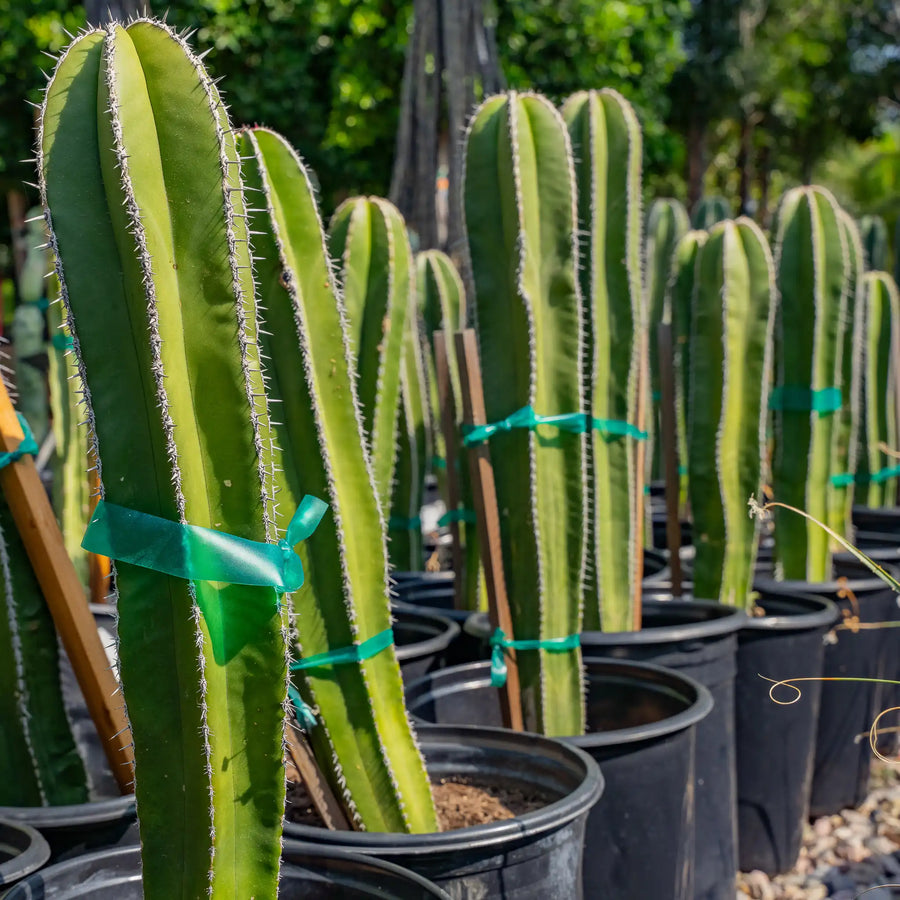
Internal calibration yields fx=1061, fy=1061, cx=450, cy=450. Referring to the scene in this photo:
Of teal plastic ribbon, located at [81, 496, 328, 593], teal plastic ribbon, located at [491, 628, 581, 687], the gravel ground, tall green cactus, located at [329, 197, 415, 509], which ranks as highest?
tall green cactus, located at [329, 197, 415, 509]

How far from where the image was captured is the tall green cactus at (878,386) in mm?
4344

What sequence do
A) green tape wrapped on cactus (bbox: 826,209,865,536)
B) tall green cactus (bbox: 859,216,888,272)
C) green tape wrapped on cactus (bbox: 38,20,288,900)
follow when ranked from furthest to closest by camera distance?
tall green cactus (bbox: 859,216,888,272) < green tape wrapped on cactus (bbox: 826,209,865,536) < green tape wrapped on cactus (bbox: 38,20,288,900)

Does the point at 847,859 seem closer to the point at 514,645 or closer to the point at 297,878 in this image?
the point at 514,645

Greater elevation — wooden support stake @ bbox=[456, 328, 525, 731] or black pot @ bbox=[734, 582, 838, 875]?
wooden support stake @ bbox=[456, 328, 525, 731]

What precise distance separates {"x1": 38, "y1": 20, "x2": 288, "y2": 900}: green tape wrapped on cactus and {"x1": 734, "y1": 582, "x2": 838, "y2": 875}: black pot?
70.2 inches

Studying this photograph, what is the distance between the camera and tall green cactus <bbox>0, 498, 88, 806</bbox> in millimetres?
1834

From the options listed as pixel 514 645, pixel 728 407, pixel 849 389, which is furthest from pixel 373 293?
pixel 849 389

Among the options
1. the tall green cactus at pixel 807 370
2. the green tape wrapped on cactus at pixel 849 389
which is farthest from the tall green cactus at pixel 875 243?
the tall green cactus at pixel 807 370

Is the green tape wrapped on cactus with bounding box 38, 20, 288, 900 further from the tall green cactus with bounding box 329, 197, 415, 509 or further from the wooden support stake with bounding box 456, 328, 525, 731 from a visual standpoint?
the tall green cactus with bounding box 329, 197, 415, 509

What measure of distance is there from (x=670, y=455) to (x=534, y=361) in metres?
0.98

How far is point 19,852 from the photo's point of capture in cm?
154

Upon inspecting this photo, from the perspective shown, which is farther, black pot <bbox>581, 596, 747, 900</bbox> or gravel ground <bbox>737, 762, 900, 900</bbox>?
gravel ground <bbox>737, 762, 900, 900</bbox>

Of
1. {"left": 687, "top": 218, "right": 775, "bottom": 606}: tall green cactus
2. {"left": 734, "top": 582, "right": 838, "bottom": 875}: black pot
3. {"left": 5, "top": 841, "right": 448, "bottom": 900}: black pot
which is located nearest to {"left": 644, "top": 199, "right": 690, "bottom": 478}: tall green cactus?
{"left": 687, "top": 218, "right": 775, "bottom": 606}: tall green cactus

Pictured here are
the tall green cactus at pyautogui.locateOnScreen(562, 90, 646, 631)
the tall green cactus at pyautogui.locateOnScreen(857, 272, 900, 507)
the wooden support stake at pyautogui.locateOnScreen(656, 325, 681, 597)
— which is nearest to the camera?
the tall green cactus at pyautogui.locateOnScreen(562, 90, 646, 631)
